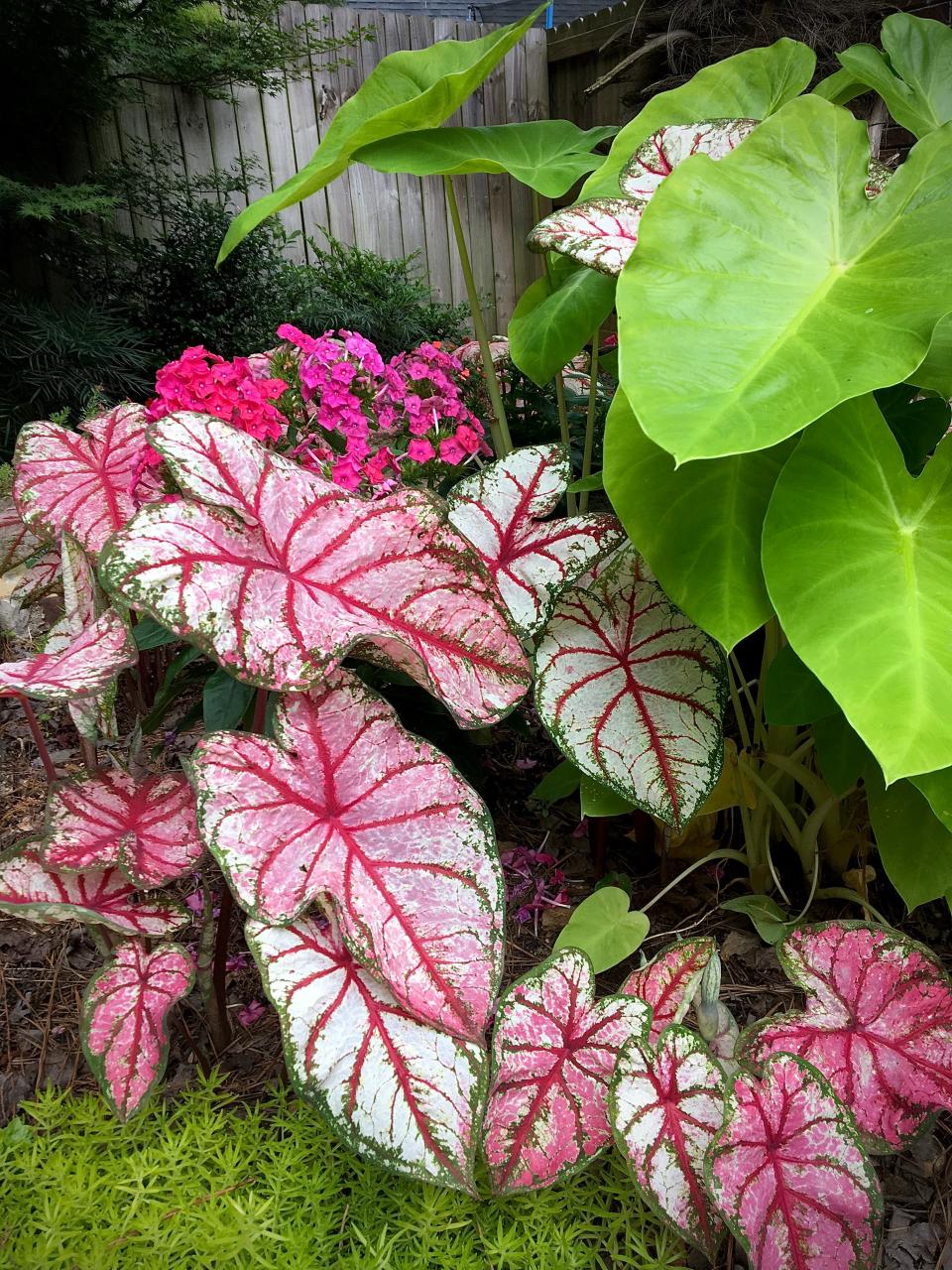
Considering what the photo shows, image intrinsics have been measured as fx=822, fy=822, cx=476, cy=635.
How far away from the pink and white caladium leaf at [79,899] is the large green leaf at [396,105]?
0.80 m

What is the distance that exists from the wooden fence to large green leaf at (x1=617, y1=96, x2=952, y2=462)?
350cm

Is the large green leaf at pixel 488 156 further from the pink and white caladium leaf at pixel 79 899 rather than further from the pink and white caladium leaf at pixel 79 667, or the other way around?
the pink and white caladium leaf at pixel 79 899

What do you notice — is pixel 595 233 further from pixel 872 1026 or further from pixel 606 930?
pixel 872 1026

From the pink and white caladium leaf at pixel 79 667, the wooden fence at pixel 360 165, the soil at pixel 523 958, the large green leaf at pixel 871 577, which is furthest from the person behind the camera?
the wooden fence at pixel 360 165

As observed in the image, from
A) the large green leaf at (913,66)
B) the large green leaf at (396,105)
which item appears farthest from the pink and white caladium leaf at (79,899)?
the large green leaf at (913,66)

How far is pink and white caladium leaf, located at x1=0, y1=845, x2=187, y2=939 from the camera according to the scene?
0.79 m

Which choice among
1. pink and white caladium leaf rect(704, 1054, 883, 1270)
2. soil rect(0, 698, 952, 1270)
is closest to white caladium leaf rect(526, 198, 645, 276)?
soil rect(0, 698, 952, 1270)

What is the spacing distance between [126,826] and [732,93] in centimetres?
131

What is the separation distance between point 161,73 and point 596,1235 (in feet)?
13.7

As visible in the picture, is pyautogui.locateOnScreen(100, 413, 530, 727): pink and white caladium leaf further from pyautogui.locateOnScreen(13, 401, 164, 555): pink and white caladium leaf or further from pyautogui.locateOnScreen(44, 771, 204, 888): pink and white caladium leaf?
pyautogui.locateOnScreen(13, 401, 164, 555): pink and white caladium leaf

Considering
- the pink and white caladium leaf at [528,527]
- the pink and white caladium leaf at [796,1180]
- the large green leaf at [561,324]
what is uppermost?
the large green leaf at [561,324]

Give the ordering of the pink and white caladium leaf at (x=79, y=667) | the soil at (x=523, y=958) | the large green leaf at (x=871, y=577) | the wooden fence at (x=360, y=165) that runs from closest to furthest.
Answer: the large green leaf at (x=871, y=577), the pink and white caladium leaf at (x=79, y=667), the soil at (x=523, y=958), the wooden fence at (x=360, y=165)

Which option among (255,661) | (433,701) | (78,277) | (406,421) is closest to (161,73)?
(78,277)

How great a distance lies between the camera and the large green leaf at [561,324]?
1.16 m
